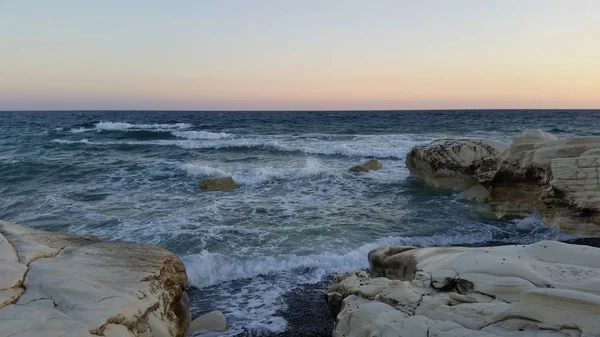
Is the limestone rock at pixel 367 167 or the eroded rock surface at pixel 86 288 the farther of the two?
the limestone rock at pixel 367 167

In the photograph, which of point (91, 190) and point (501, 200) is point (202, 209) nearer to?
point (91, 190)

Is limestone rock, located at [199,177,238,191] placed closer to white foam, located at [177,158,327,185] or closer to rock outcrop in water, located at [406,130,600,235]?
white foam, located at [177,158,327,185]

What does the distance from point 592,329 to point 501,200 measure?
8715 millimetres

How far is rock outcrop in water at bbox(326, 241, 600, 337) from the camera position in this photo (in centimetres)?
345

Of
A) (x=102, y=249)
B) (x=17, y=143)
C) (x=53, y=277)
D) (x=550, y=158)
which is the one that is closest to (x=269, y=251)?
(x=102, y=249)

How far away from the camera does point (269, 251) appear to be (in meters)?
8.63

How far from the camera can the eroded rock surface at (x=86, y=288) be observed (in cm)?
378

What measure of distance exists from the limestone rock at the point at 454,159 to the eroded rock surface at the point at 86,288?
32.8ft

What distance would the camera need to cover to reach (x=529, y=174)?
1046 cm

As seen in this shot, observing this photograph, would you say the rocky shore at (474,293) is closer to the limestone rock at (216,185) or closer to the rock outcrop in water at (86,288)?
the rock outcrop in water at (86,288)

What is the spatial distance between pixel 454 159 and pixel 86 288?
453 inches

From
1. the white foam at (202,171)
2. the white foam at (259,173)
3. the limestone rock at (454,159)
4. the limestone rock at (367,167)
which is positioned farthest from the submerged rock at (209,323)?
the limestone rock at (367,167)

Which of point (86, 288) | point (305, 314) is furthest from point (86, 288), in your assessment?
point (305, 314)

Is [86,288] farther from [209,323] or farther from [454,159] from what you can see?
[454,159]
